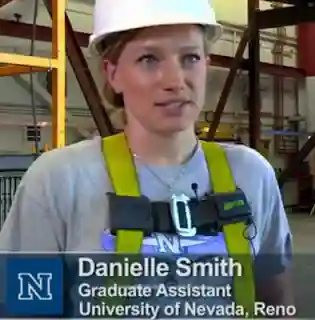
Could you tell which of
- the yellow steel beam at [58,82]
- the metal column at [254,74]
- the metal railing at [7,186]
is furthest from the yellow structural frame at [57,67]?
the metal column at [254,74]

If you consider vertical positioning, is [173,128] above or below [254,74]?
below

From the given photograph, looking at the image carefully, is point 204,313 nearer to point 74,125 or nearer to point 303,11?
point 303,11

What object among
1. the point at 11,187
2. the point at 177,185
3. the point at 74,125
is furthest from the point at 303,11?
the point at 177,185

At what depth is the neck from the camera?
736mm

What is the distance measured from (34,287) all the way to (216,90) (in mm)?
6932

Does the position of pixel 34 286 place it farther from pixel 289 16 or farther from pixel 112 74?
pixel 289 16

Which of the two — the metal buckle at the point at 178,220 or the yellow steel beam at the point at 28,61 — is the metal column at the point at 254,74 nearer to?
the yellow steel beam at the point at 28,61

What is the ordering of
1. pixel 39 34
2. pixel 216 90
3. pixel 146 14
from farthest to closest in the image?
pixel 216 90 → pixel 39 34 → pixel 146 14

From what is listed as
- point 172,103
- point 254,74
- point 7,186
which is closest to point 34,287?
point 172,103

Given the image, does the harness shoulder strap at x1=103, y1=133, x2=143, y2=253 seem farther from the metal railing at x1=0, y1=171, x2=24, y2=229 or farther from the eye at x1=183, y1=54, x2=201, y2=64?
the metal railing at x1=0, y1=171, x2=24, y2=229

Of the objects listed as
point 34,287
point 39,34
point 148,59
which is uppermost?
point 39,34

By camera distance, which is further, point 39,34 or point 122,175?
point 39,34

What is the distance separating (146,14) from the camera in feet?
2.23

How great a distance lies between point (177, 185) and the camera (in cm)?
75
